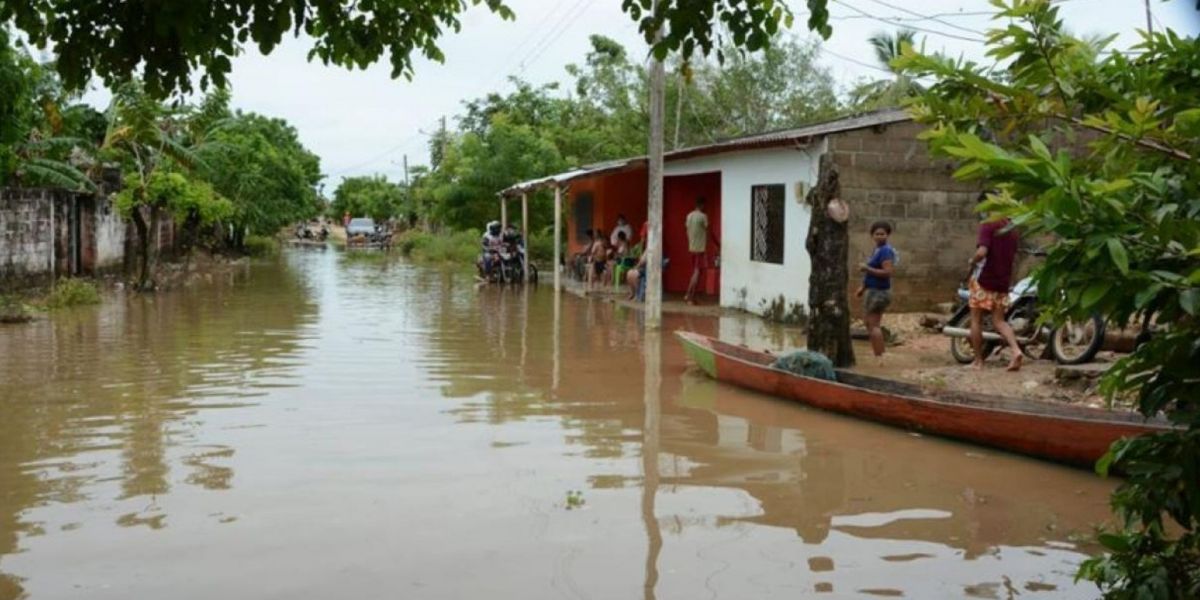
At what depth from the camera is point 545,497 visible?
6699 millimetres

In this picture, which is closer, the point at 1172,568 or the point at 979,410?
the point at 1172,568

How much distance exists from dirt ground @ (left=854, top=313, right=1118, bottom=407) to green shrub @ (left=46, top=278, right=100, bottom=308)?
39.4 ft

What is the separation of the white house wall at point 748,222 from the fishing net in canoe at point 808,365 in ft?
16.7

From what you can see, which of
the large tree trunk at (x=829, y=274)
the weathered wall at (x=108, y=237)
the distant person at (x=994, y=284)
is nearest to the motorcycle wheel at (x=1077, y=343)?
the distant person at (x=994, y=284)

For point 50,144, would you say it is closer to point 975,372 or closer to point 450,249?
point 975,372

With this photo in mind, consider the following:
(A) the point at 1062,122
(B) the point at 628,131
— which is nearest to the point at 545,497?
(A) the point at 1062,122

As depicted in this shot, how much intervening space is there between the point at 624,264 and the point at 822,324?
11.4m

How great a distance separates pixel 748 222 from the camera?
17.5m

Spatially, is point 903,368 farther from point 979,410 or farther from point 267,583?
point 267,583

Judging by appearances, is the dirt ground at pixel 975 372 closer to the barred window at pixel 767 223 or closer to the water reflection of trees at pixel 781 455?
the water reflection of trees at pixel 781 455

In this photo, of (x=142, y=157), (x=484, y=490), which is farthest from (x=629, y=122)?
(x=484, y=490)

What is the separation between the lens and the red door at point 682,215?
21328mm

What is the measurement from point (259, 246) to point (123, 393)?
35.5m

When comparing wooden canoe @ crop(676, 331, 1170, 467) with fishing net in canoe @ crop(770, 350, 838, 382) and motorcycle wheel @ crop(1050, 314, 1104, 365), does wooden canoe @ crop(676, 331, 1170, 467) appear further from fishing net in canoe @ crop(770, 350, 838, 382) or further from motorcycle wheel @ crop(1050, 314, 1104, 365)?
motorcycle wheel @ crop(1050, 314, 1104, 365)
